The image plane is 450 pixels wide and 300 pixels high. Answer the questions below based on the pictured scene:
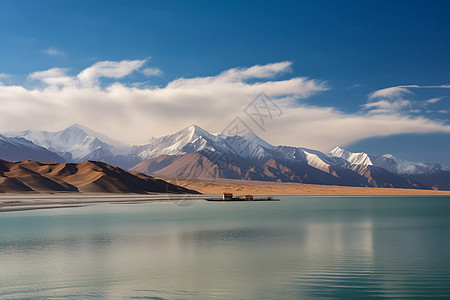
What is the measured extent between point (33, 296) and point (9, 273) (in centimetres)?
672

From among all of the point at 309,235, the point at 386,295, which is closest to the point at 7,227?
the point at 309,235

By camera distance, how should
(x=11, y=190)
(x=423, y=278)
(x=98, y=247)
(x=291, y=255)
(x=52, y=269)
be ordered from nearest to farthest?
(x=423, y=278) < (x=52, y=269) < (x=291, y=255) < (x=98, y=247) < (x=11, y=190)

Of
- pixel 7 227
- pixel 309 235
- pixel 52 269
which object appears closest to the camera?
pixel 52 269

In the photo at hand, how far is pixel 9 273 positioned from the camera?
27.3 meters

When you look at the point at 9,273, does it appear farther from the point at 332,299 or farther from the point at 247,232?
the point at 247,232

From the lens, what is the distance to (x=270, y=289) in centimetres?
2311


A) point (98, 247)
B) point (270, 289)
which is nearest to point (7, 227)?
point (98, 247)

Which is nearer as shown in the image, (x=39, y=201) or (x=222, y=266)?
(x=222, y=266)

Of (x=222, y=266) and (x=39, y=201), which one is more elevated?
(x=39, y=201)

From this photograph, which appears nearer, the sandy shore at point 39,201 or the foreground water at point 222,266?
the foreground water at point 222,266

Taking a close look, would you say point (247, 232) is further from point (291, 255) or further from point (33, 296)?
point (33, 296)

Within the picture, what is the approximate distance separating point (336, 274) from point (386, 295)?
522 centimetres

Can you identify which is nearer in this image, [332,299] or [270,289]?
[332,299]

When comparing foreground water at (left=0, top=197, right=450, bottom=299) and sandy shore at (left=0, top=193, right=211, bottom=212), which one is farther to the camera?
sandy shore at (left=0, top=193, right=211, bottom=212)
